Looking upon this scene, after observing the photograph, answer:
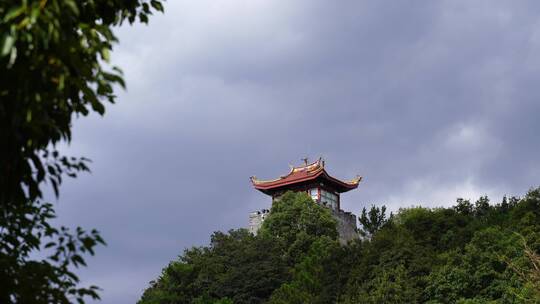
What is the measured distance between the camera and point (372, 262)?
30484 millimetres

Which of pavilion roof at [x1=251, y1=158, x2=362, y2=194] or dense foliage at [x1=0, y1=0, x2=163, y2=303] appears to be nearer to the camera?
dense foliage at [x1=0, y1=0, x2=163, y2=303]

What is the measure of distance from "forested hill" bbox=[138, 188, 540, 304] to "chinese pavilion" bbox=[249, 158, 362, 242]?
20.0 feet

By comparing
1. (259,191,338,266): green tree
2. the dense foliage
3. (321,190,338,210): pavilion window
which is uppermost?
(321,190,338,210): pavilion window

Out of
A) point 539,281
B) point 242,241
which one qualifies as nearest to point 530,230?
point 539,281

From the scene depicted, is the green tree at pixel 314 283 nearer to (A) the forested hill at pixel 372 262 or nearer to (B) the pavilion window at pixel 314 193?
(A) the forested hill at pixel 372 262

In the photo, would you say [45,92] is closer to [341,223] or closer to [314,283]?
[314,283]

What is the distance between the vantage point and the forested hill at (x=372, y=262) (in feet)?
89.1

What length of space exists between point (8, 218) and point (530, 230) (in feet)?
84.0

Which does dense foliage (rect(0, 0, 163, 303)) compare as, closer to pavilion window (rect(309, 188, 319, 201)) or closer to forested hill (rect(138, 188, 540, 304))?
forested hill (rect(138, 188, 540, 304))

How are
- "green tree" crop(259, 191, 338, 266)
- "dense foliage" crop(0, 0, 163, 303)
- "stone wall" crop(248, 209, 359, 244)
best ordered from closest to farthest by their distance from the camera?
"dense foliage" crop(0, 0, 163, 303) < "green tree" crop(259, 191, 338, 266) < "stone wall" crop(248, 209, 359, 244)

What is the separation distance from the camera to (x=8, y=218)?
5.83m

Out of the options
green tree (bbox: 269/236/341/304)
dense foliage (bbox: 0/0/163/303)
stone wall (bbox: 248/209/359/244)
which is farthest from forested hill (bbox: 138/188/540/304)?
dense foliage (bbox: 0/0/163/303)

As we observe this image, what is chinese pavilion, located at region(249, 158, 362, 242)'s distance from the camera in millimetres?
50188

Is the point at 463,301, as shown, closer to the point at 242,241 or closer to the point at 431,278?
the point at 431,278
